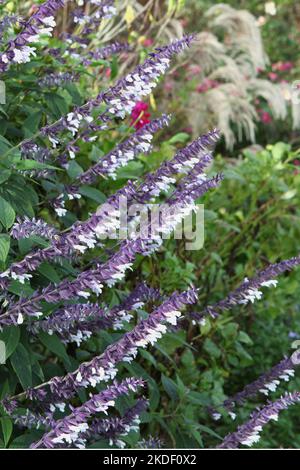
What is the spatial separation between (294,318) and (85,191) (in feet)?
7.55

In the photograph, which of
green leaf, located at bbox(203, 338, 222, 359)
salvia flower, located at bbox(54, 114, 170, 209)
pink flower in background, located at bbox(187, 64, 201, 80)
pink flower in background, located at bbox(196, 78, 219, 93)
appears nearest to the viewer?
salvia flower, located at bbox(54, 114, 170, 209)

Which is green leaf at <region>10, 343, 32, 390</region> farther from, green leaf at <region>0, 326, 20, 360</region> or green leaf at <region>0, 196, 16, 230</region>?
green leaf at <region>0, 196, 16, 230</region>

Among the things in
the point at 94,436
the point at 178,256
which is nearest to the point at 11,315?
the point at 94,436

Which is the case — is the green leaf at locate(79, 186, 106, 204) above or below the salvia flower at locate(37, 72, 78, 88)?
below

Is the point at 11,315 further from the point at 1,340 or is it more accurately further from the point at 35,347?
the point at 35,347

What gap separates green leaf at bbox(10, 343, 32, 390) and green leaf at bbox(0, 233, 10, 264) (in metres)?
0.23

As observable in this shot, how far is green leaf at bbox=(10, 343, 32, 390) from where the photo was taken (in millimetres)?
1987

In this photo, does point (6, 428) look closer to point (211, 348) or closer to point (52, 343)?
point (52, 343)

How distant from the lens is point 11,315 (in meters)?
1.86

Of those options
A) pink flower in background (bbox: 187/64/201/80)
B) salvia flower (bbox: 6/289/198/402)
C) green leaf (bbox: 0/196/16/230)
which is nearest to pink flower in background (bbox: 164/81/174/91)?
pink flower in background (bbox: 187/64/201/80)

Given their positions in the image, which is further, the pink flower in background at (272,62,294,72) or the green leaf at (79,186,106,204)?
the pink flower in background at (272,62,294,72)

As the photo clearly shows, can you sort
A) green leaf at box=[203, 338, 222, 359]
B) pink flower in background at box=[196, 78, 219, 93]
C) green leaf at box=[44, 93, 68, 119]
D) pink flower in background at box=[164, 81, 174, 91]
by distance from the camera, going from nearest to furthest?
green leaf at box=[44, 93, 68, 119]
green leaf at box=[203, 338, 222, 359]
pink flower in background at box=[164, 81, 174, 91]
pink flower in background at box=[196, 78, 219, 93]

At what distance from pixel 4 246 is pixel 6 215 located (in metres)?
0.08

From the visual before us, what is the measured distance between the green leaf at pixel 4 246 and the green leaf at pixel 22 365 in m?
0.23
